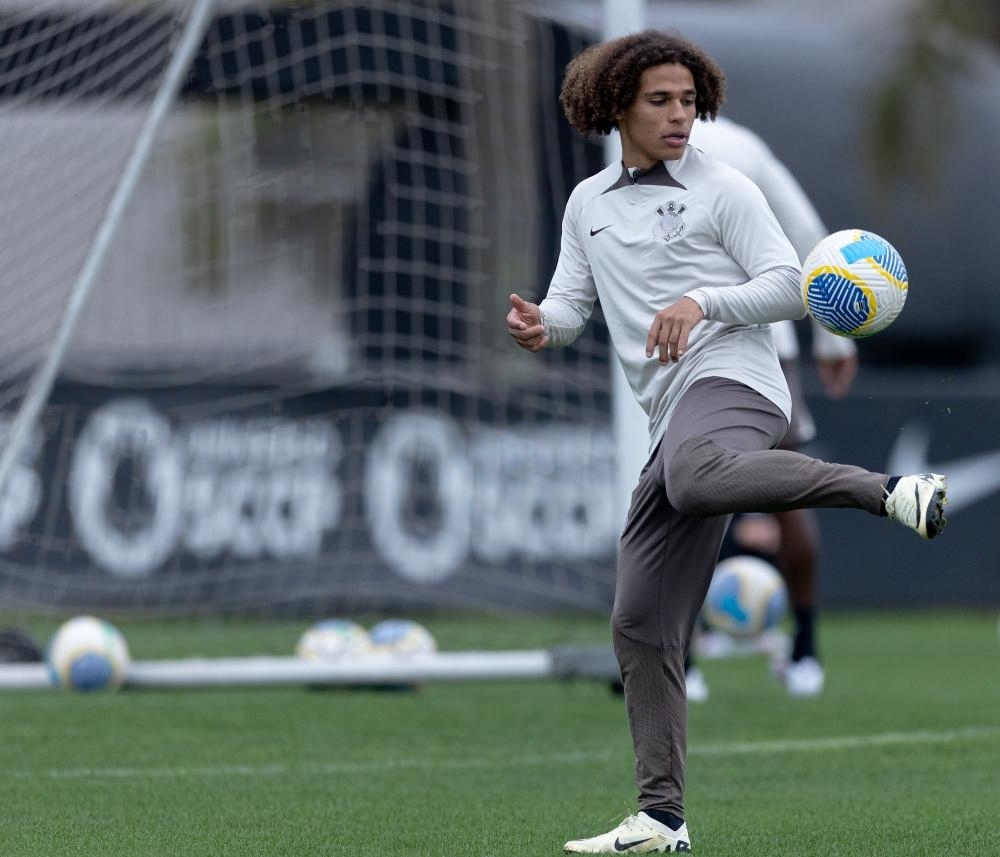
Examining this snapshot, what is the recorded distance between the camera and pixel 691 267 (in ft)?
14.4

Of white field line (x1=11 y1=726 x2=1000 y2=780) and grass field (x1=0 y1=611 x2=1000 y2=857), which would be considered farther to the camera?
white field line (x1=11 y1=726 x2=1000 y2=780)

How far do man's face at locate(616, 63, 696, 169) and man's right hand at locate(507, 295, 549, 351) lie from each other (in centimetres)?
44

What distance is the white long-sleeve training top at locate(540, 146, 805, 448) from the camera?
4.33m

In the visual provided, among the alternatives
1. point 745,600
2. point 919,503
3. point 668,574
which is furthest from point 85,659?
point 919,503

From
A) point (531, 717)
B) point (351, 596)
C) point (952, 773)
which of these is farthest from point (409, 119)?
point (952, 773)

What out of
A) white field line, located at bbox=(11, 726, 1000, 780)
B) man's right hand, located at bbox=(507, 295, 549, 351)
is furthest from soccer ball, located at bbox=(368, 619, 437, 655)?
man's right hand, located at bbox=(507, 295, 549, 351)

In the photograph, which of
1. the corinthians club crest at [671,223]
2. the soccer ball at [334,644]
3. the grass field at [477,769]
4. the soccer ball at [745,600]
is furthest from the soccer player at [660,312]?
the soccer ball at [745,600]

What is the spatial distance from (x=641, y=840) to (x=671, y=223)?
135cm

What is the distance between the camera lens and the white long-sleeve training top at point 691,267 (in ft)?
14.2

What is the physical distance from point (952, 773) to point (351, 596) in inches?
229

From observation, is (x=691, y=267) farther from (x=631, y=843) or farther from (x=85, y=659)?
(x=85, y=659)

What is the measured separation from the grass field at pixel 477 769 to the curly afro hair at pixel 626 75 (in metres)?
1.68

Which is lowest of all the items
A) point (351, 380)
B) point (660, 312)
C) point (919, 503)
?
point (919, 503)

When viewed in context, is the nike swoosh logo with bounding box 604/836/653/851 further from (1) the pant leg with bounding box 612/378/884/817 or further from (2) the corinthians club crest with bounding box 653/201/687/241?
(2) the corinthians club crest with bounding box 653/201/687/241
